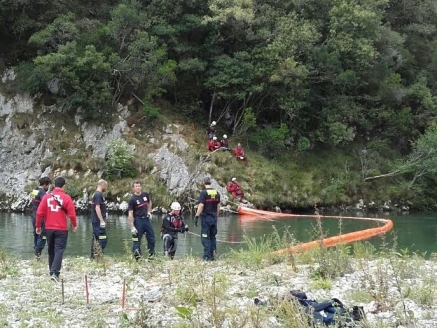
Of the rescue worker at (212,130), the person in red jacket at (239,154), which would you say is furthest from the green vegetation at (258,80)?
the rescue worker at (212,130)

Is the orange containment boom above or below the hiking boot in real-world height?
below

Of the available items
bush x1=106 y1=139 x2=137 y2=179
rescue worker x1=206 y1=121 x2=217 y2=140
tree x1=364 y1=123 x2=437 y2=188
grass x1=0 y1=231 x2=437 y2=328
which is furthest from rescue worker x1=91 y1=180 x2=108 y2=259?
tree x1=364 y1=123 x2=437 y2=188

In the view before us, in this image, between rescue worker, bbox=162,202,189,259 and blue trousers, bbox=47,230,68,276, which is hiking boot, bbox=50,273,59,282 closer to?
blue trousers, bbox=47,230,68,276

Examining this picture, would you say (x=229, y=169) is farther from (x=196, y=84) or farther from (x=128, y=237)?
(x=128, y=237)

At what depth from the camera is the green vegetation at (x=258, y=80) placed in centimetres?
2581

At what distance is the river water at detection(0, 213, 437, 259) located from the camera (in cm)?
1455

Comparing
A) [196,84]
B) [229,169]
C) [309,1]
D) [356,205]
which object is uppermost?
[309,1]

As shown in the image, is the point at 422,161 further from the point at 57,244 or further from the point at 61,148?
the point at 57,244

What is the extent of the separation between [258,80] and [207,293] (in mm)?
21740

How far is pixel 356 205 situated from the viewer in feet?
91.0

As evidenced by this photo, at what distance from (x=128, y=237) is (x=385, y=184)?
1685 centimetres

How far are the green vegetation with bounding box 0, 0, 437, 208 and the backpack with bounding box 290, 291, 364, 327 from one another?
1928cm

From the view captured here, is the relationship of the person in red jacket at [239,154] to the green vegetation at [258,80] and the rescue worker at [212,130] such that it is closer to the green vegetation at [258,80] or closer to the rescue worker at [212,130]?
the green vegetation at [258,80]

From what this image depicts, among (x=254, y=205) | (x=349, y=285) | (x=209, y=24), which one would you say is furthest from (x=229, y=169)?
(x=349, y=285)
